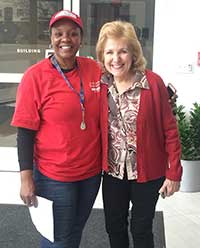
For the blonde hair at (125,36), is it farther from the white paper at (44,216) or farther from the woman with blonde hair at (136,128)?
the white paper at (44,216)

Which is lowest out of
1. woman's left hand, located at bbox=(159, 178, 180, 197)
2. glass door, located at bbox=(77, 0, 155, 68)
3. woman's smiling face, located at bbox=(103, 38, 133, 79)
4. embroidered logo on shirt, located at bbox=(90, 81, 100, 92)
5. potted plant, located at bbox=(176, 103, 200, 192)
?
potted plant, located at bbox=(176, 103, 200, 192)

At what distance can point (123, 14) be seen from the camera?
4.05 metres

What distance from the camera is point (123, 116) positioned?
1.83m

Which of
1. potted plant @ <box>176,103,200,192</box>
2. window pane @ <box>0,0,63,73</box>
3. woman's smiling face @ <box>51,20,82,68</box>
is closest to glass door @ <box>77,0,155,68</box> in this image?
window pane @ <box>0,0,63,73</box>

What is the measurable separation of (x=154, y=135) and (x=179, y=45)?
2228mm

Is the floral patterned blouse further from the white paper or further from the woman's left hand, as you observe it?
the white paper

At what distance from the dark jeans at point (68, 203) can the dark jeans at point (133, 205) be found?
3.7 inches

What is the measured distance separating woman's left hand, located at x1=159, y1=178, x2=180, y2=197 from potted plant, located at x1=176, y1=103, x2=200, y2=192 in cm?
181

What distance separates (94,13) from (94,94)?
2.47 metres

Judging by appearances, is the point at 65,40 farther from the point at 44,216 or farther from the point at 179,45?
the point at 179,45

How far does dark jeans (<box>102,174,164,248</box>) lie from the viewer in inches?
77.0

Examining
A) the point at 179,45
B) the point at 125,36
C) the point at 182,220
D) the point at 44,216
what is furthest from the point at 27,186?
the point at 179,45

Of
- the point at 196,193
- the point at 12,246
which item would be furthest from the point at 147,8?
the point at 12,246

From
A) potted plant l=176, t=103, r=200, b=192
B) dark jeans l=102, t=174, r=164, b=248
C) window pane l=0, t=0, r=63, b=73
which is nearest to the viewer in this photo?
dark jeans l=102, t=174, r=164, b=248
